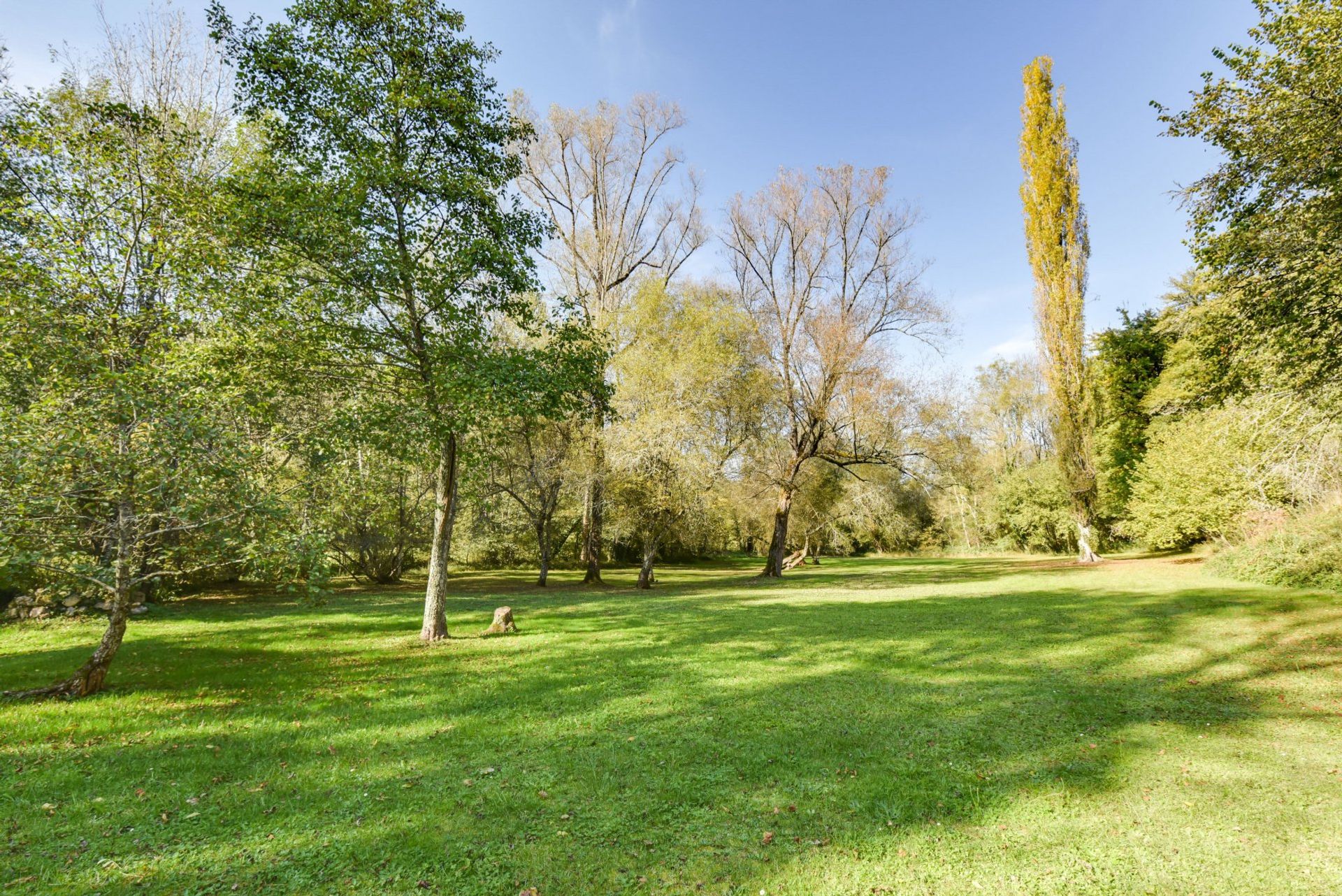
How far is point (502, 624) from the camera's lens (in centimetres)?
1127

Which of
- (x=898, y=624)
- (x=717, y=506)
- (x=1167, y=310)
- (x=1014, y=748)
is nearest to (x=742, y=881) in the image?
(x=1014, y=748)

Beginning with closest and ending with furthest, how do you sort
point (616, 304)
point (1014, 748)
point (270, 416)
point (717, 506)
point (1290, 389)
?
point (1014, 748)
point (1290, 389)
point (270, 416)
point (717, 506)
point (616, 304)

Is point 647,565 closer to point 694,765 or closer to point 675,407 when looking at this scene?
point 675,407

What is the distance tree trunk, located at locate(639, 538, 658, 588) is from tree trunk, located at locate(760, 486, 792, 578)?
19.1 feet

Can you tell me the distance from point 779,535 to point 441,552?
16817 mm

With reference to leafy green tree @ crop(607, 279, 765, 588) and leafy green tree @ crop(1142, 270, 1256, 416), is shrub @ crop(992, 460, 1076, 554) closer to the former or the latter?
leafy green tree @ crop(607, 279, 765, 588)

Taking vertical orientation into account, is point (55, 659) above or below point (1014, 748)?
above

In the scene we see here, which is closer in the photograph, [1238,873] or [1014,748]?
[1238,873]

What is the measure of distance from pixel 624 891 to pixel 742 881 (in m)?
0.71

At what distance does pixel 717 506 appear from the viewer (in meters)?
20.5

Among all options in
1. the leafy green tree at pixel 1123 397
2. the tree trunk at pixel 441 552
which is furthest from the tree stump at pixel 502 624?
the leafy green tree at pixel 1123 397

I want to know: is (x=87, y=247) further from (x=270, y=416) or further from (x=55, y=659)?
(x=55, y=659)

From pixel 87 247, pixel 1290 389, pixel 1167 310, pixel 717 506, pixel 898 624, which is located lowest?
pixel 898 624

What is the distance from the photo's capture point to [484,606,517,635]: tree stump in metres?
11.2
